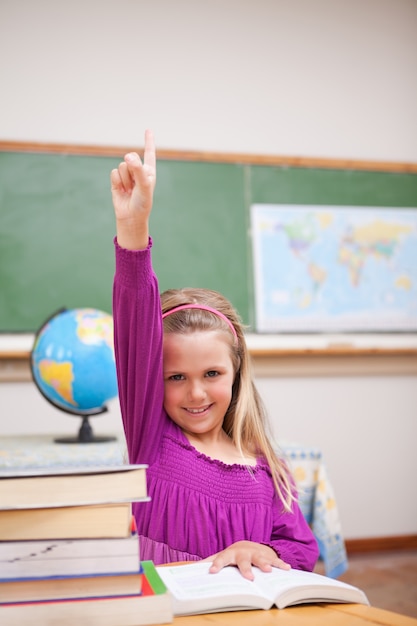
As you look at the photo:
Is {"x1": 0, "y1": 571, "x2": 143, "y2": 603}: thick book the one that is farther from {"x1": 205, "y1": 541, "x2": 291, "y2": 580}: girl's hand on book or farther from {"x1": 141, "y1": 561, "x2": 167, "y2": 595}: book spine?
{"x1": 205, "y1": 541, "x2": 291, "y2": 580}: girl's hand on book

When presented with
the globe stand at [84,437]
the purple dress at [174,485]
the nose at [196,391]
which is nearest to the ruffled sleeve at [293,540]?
the purple dress at [174,485]

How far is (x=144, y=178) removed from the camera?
87 centimetres

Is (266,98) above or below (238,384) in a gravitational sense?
above

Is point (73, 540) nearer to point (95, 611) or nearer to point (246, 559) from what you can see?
point (95, 611)

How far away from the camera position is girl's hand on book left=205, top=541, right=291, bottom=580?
2.63 ft

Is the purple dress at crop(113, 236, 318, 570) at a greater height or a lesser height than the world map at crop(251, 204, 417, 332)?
lesser

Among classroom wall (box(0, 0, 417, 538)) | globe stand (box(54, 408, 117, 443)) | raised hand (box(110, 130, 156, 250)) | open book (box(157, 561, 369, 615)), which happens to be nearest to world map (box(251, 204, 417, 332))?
classroom wall (box(0, 0, 417, 538))

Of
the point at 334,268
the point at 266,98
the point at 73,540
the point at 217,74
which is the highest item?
the point at 217,74

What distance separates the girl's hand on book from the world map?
2.61 m

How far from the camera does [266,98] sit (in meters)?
3.68

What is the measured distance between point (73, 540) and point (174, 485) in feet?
1.63

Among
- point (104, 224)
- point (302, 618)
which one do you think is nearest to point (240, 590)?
point (302, 618)

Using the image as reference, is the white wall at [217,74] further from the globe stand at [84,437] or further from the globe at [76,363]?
the globe stand at [84,437]

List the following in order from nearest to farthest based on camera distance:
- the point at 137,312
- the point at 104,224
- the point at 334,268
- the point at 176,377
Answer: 1. the point at 137,312
2. the point at 176,377
3. the point at 104,224
4. the point at 334,268
